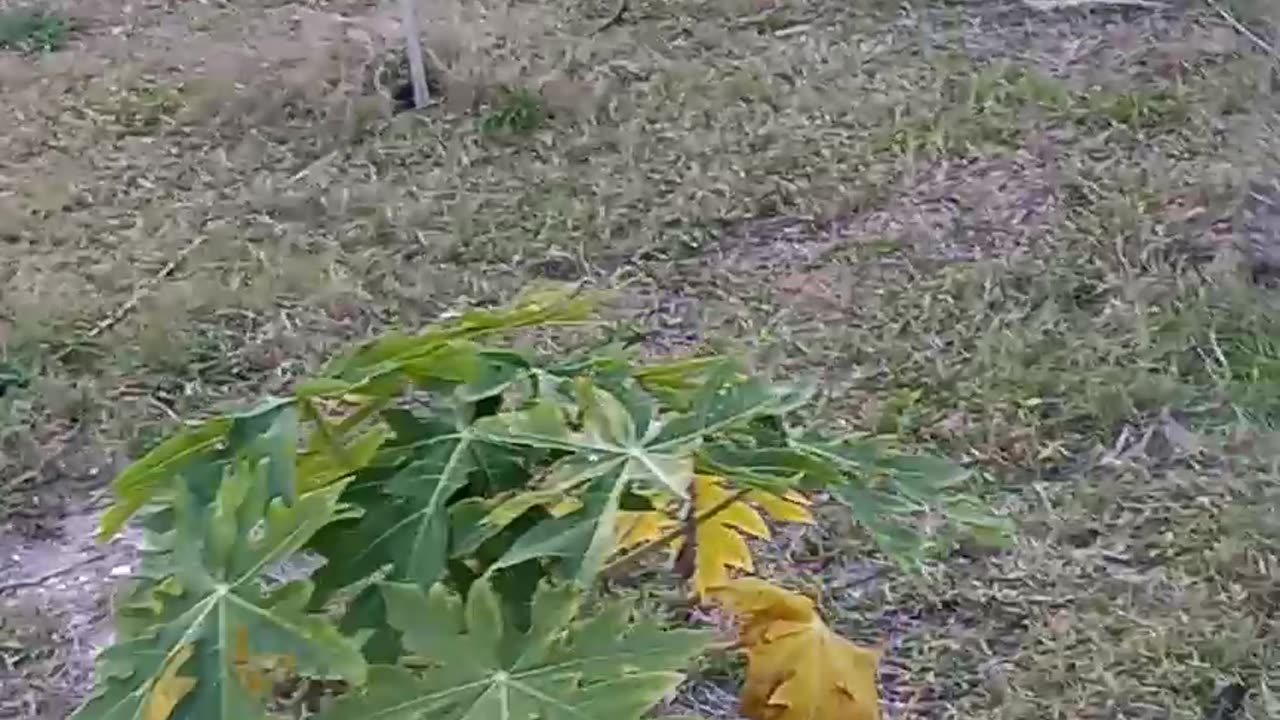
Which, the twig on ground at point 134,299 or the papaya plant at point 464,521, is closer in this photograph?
the papaya plant at point 464,521

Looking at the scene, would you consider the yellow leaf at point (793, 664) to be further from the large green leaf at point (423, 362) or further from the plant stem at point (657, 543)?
the large green leaf at point (423, 362)

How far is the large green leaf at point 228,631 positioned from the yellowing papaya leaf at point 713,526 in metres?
0.22

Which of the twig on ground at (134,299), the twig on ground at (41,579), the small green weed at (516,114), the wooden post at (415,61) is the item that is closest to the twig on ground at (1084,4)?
the small green weed at (516,114)

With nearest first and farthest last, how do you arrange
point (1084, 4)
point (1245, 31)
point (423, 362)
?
point (423, 362)
point (1245, 31)
point (1084, 4)

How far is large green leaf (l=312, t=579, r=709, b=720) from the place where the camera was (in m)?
0.69

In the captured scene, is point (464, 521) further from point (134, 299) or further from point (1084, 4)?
point (1084, 4)

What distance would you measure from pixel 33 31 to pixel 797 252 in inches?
77.5

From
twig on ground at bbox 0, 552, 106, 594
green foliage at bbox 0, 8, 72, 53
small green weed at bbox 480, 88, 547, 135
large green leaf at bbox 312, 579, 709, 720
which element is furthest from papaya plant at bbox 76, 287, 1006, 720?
green foliage at bbox 0, 8, 72, 53

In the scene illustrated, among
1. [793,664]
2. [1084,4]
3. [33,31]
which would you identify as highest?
[793,664]

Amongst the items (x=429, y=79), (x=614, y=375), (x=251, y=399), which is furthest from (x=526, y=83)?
(x=614, y=375)

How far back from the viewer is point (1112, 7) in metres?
3.37

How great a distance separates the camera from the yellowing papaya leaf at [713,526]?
92 cm

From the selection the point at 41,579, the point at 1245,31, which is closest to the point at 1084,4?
the point at 1245,31

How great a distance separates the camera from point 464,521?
0.80 meters
